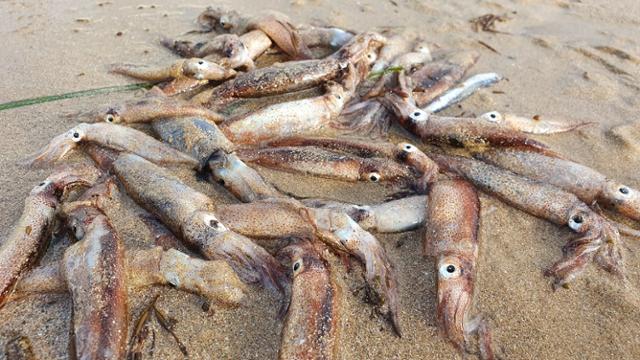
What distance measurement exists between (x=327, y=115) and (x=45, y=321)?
313 cm

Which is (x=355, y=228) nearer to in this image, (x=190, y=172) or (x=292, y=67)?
(x=190, y=172)

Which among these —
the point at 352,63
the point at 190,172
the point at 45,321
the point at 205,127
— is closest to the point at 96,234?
the point at 45,321

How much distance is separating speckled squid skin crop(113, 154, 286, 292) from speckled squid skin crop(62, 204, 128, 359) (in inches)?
17.3

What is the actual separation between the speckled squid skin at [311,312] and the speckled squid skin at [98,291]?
94 centimetres

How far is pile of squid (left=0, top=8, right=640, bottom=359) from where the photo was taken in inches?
121

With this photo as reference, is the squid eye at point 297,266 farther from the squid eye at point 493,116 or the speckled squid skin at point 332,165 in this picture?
the squid eye at point 493,116

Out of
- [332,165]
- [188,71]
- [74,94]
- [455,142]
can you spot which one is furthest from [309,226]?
[74,94]

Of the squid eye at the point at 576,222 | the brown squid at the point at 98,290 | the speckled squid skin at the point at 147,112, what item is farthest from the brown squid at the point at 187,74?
the squid eye at the point at 576,222

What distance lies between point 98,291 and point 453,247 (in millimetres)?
2315

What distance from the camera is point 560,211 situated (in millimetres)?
3893

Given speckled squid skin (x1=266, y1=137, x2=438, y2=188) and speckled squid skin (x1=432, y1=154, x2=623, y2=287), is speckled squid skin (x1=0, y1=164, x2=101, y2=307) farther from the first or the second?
speckled squid skin (x1=432, y1=154, x2=623, y2=287)

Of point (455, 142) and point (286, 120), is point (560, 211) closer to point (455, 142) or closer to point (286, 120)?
point (455, 142)

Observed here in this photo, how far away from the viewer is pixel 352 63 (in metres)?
5.73

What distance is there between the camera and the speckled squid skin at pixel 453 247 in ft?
10.1
